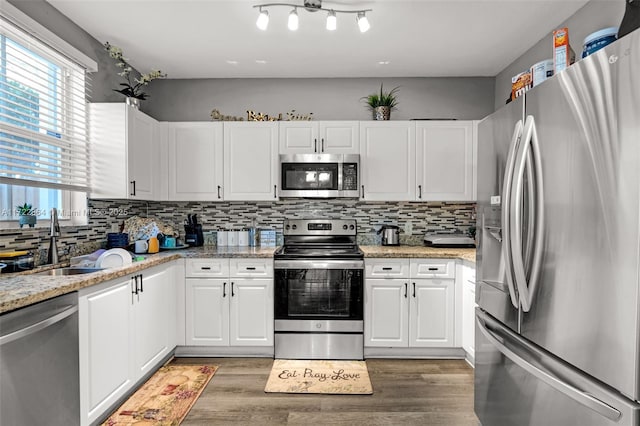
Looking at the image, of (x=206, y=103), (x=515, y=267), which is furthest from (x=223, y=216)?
(x=515, y=267)

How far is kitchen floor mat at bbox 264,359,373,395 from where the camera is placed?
2.47m

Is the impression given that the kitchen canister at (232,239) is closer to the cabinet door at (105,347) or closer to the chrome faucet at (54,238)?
the cabinet door at (105,347)

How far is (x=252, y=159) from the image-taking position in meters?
3.35

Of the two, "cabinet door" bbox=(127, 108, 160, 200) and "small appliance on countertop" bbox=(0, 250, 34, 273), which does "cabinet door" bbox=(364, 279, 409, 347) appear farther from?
"small appliance on countertop" bbox=(0, 250, 34, 273)

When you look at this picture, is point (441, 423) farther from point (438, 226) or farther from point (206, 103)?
point (206, 103)

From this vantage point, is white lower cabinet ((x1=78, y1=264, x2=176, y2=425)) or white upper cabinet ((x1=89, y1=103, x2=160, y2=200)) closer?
white lower cabinet ((x1=78, y1=264, x2=176, y2=425))

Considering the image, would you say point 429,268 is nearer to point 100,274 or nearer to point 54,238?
point 100,274

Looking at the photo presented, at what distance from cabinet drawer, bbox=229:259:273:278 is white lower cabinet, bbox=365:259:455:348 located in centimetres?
85

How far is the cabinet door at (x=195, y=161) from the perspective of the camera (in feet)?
11.0

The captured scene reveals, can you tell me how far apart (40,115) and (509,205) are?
2833mm

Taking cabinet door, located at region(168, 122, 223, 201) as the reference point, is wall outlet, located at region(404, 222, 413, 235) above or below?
below

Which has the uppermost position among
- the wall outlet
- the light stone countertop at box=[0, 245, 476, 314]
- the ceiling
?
the ceiling

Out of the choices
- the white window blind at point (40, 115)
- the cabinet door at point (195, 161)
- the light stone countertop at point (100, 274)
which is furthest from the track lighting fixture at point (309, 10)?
the light stone countertop at point (100, 274)

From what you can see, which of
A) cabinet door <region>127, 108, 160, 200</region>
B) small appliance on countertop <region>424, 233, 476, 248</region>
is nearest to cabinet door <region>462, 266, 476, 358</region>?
small appliance on countertop <region>424, 233, 476, 248</region>
